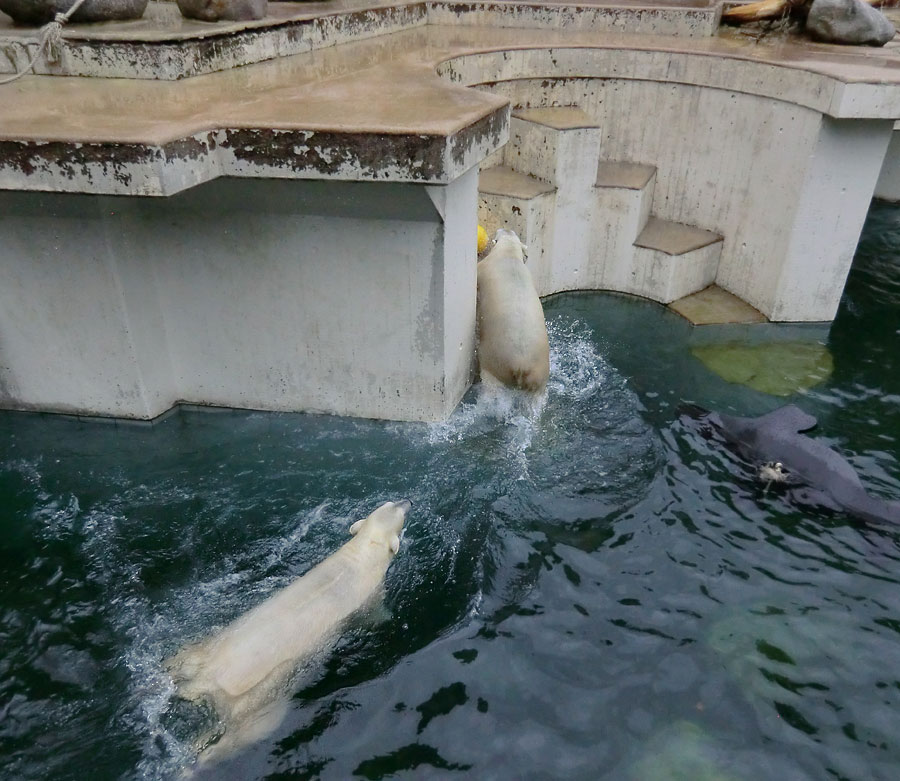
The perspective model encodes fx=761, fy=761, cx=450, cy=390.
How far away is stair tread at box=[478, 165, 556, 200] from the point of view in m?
9.00

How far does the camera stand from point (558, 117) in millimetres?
9398

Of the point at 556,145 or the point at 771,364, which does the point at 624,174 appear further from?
the point at 771,364

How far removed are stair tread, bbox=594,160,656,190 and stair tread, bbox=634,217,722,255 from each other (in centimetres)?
68

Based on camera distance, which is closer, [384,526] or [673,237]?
[384,526]

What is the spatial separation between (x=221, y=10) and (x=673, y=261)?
5691mm

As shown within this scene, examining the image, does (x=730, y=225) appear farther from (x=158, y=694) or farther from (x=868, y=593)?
(x=158, y=694)

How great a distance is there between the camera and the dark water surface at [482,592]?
A: 427cm

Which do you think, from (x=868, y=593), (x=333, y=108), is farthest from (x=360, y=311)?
(x=868, y=593)

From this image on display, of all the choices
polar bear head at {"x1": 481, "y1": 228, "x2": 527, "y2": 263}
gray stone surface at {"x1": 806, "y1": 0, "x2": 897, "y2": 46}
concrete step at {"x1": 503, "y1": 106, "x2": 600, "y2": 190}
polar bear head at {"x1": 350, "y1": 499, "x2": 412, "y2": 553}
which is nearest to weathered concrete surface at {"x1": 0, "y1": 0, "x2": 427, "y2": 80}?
concrete step at {"x1": 503, "y1": 106, "x2": 600, "y2": 190}

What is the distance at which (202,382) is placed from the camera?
692cm

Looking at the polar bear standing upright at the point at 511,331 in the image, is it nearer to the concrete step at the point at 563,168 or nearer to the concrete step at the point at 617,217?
the concrete step at the point at 563,168

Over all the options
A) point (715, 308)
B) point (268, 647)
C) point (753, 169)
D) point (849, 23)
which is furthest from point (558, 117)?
point (268, 647)

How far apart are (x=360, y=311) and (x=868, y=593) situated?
4.31 meters

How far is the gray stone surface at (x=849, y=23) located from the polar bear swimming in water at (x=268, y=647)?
9505 mm
